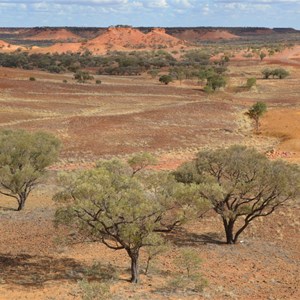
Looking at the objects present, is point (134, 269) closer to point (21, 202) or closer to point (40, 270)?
point (40, 270)

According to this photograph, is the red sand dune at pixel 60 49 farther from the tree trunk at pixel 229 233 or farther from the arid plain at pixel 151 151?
the tree trunk at pixel 229 233

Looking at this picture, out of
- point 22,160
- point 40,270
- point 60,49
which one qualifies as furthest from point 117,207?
point 60,49

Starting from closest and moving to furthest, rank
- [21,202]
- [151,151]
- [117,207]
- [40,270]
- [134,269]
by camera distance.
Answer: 1. [117,207]
2. [134,269]
3. [40,270]
4. [21,202]
5. [151,151]

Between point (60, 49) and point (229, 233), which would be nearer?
point (229, 233)

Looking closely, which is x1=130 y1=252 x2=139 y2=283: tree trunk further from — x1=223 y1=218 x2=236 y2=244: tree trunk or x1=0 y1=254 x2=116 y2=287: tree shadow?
x1=223 y1=218 x2=236 y2=244: tree trunk

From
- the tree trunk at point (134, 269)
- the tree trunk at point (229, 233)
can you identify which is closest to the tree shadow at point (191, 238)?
the tree trunk at point (229, 233)

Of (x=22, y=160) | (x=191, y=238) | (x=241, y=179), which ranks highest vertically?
(x=241, y=179)

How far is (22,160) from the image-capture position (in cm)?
2586

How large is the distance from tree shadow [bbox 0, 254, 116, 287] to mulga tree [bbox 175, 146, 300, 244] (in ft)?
17.8

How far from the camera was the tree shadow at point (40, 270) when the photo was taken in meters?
17.2

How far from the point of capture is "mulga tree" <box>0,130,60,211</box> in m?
25.1

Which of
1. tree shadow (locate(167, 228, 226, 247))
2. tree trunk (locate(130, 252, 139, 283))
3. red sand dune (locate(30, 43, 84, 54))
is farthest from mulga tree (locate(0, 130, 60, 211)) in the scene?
red sand dune (locate(30, 43, 84, 54))

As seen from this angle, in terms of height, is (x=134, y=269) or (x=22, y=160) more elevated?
(x=22, y=160)

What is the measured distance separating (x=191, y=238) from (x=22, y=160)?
9395 millimetres
